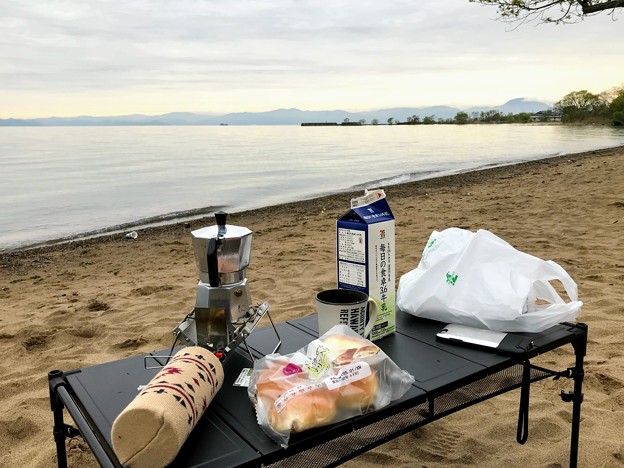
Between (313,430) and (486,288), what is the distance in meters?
0.92

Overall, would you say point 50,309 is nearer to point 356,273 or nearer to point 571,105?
point 356,273

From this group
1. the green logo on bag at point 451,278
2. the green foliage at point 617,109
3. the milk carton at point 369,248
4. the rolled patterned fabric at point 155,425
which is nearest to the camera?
the rolled patterned fabric at point 155,425

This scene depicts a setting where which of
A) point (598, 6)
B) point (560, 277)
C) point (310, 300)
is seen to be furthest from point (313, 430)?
point (598, 6)

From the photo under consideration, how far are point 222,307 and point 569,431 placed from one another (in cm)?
177

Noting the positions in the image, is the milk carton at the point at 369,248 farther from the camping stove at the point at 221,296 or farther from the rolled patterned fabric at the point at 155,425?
the rolled patterned fabric at the point at 155,425

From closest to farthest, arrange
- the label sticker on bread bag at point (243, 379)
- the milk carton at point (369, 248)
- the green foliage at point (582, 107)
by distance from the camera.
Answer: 1. the label sticker on bread bag at point (243, 379)
2. the milk carton at point (369, 248)
3. the green foliage at point (582, 107)

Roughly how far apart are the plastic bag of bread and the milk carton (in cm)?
28

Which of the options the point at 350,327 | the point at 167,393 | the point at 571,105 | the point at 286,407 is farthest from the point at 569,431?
the point at 571,105

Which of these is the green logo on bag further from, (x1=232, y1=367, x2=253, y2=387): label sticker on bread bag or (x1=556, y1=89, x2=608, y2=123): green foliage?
(x1=556, y1=89, x2=608, y2=123): green foliage

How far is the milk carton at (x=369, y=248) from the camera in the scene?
157 cm

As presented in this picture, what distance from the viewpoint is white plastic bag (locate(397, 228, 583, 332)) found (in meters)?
1.75

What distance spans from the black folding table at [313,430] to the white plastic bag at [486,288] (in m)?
0.07

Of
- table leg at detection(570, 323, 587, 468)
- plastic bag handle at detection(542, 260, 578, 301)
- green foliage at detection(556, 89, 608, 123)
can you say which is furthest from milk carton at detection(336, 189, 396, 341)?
green foliage at detection(556, 89, 608, 123)

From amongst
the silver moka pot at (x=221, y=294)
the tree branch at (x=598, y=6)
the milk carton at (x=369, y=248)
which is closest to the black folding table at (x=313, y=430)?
the silver moka pot at (x=221, y=294)
